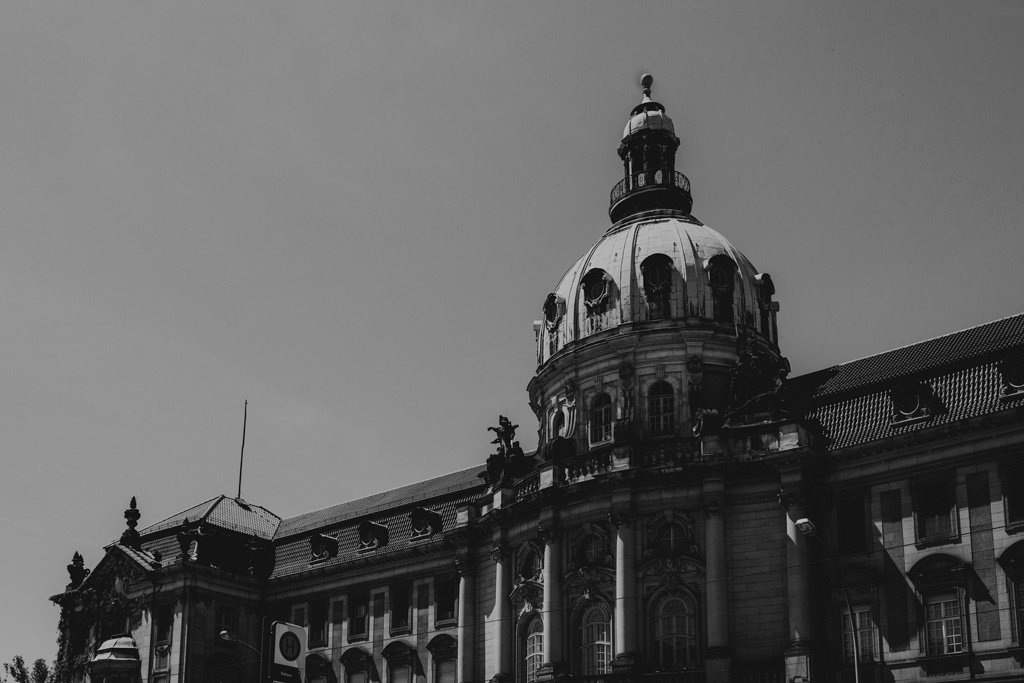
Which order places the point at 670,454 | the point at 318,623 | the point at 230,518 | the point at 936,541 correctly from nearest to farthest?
1. the point at 936,541
2. the point at 670,454
3. the point at 318,623
4. the point at 230,518

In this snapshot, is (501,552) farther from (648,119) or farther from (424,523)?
(648,119)

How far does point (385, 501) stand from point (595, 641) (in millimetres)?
23352

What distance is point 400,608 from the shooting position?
213 ft

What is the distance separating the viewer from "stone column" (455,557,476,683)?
58.7 metres

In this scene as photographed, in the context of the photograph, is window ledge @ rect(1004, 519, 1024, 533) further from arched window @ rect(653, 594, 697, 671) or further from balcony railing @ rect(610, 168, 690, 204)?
balcony railing @ rect(610, 168, 690, 204)

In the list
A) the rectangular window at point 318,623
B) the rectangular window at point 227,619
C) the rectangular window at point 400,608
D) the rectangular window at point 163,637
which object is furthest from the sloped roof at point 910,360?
the rectangular window at point 163,637

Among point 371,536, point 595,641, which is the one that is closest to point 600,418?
point 595,641

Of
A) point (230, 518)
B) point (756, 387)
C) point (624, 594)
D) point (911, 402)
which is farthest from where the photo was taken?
point (230, 518)

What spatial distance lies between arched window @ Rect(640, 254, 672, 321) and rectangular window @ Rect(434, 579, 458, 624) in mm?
16376

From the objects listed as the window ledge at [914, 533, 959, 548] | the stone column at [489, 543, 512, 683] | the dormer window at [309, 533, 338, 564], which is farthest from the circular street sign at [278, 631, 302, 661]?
the dormer window at [309, 533, 338, 564]

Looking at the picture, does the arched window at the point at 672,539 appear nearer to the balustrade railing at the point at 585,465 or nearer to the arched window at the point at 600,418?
the balustrade railing at the point at 585,465

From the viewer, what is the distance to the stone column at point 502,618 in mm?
56094

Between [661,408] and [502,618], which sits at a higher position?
[661,408]

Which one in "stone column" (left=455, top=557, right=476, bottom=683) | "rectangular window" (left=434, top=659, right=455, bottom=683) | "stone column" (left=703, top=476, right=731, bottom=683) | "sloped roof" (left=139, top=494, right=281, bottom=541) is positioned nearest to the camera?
"stone column" (left=703, top=476, right=731, bottom=683)
